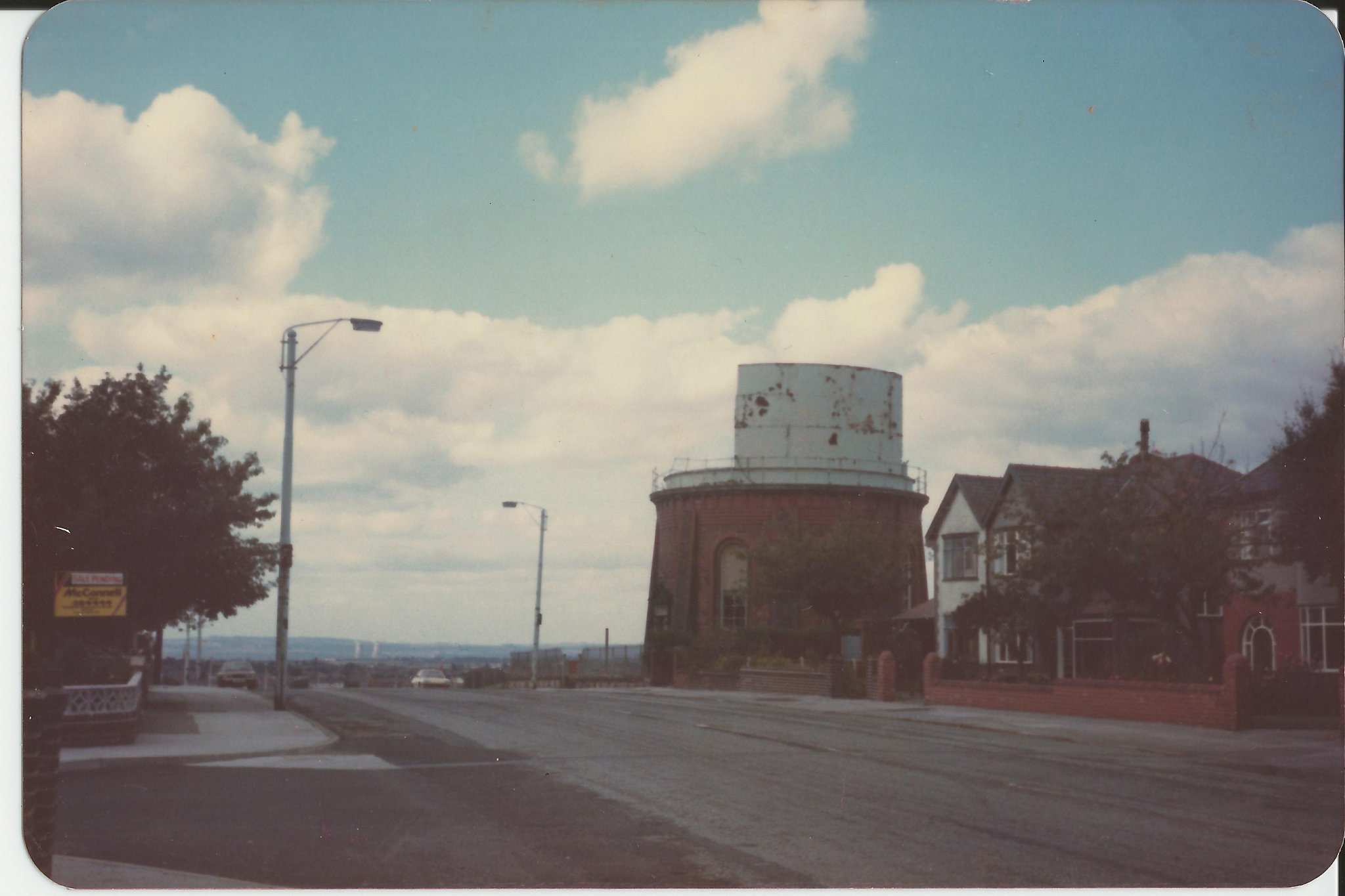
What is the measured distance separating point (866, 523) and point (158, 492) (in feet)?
92.9

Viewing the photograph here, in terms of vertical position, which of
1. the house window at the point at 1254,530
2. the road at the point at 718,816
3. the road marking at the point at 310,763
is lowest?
the road marking at the point at 310,763

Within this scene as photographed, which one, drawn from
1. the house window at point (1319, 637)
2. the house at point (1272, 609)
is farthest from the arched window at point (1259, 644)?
the house window at point (1319, 637)

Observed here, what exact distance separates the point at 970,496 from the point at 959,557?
2417mm

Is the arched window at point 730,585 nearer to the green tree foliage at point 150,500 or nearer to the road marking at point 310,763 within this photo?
the green tree foliage at point 150,500

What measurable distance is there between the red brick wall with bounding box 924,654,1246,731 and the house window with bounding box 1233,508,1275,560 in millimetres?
3550

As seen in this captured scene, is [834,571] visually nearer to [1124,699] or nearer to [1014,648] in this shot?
[1014,648]

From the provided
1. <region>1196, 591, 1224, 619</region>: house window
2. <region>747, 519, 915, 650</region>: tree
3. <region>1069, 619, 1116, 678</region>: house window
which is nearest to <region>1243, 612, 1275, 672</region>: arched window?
<region>1196, 591, 1224, 619</region>: house window

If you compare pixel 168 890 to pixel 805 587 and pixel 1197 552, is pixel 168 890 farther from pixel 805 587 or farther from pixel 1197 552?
pixel 805 587

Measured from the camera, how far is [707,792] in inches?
543

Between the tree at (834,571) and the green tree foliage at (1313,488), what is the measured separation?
2155 centimetres

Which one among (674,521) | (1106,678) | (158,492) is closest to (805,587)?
(674,521)

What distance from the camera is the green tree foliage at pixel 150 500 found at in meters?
19.4

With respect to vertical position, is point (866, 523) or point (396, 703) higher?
point (866, 523)

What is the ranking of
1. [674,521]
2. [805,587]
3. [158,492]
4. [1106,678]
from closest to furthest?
1. [158,492]
2. [1106,678]
3. [805,587]
4. [674,521]
